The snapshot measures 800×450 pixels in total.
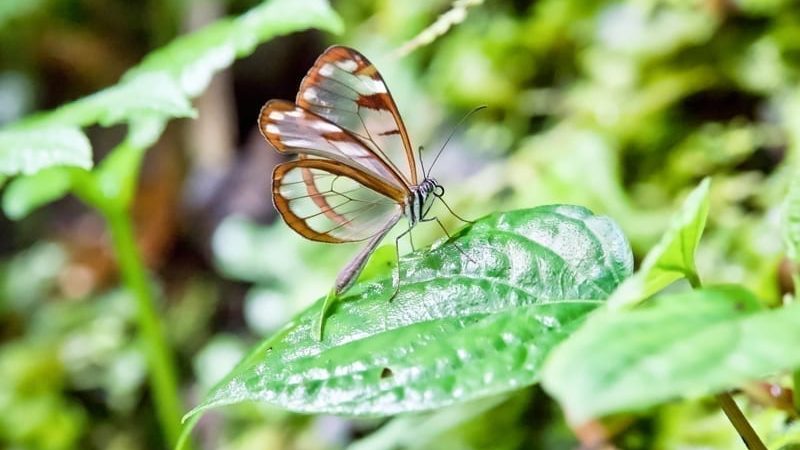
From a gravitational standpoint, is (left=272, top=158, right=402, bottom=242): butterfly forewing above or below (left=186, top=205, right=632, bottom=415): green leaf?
above

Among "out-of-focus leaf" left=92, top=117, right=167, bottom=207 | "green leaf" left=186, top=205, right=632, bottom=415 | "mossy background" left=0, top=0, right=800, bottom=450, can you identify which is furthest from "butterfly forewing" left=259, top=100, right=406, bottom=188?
"mossy background" left=0, top=0, right=800, bottom=450

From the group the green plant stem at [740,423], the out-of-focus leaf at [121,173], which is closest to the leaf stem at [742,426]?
the green plant stem at [740,423]

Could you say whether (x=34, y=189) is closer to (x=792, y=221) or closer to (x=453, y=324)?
(x=453, y=324)

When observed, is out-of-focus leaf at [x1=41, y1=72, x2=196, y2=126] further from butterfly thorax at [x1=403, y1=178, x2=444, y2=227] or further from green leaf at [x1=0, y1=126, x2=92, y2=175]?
butterfly thorax at [x1=403, y1=178, x2=444, y2=227]

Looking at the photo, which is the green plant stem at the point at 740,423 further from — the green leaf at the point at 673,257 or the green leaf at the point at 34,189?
the green leaf at the point at 34,189

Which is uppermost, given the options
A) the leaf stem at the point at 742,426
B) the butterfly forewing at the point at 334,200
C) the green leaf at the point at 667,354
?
the butterfly forewing at the point at 334,200

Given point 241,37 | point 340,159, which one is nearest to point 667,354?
point 340,159
